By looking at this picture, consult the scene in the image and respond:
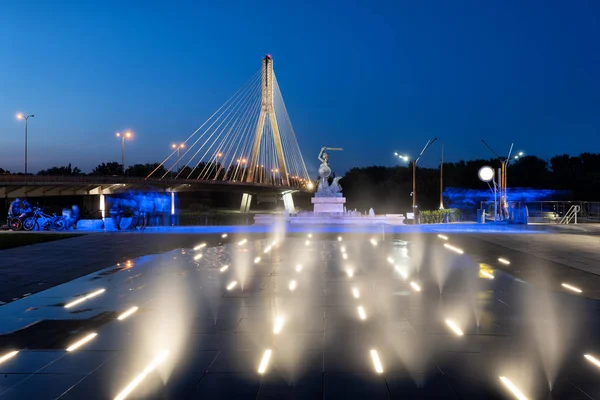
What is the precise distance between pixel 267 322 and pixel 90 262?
28.0 ft

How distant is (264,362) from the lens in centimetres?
568

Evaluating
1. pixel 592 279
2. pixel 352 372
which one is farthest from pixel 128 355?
pixel 592 279

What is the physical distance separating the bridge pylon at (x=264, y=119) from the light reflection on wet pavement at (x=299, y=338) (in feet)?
174

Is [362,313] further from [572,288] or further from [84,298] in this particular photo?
[84,298]

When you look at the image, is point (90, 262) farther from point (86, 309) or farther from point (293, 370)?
point (293, 370)

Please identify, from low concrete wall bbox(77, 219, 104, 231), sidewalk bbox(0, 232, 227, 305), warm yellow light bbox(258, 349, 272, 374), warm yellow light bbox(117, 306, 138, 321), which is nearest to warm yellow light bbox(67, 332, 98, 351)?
warm yellow light bbox(117, 306, 138, 321)

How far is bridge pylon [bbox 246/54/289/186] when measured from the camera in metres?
64.1

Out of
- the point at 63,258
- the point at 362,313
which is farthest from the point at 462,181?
the point at 362,313

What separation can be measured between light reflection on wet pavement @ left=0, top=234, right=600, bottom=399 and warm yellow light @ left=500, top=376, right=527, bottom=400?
0.03 metres

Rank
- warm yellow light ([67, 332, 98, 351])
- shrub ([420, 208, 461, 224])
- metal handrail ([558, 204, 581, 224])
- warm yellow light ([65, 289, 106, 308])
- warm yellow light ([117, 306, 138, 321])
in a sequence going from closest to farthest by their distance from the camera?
warm yellow light ([67, 332, 98, 351]) < warm yellow light ([117, 306, 138, 321]) < warm yellow light ([65, 289, 106, 308]) < shrub ([420, 208, 461, 224]) < metal handrail ([558, 204, 581, 224])

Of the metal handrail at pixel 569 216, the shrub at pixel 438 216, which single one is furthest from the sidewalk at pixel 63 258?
the metal handrail at pixel 569 216

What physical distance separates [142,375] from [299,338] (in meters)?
2.10

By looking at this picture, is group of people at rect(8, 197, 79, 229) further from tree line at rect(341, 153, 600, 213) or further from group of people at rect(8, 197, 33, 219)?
tree line at rect(341, 153, 600, 213)

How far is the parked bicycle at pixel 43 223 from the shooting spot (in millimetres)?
27820
